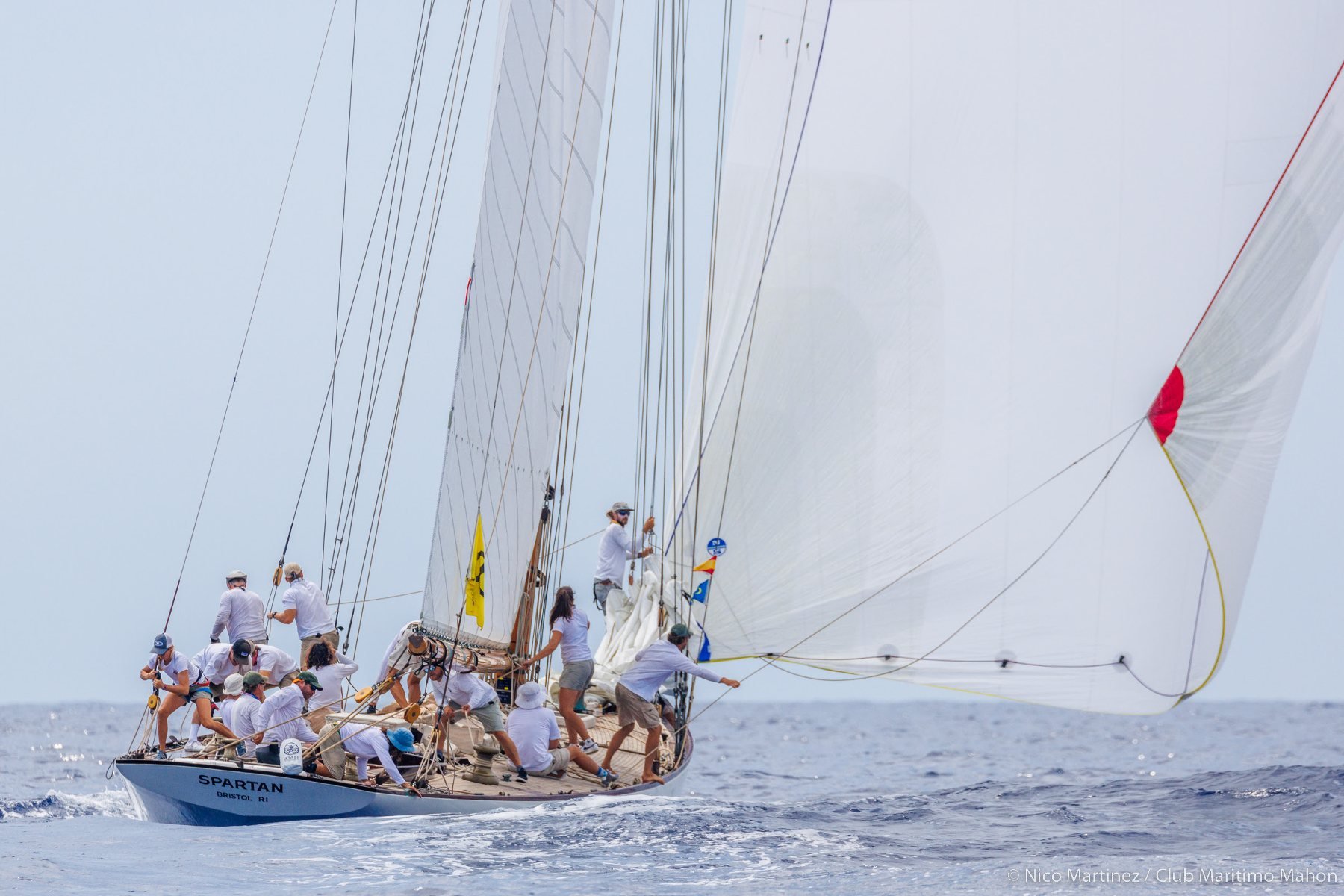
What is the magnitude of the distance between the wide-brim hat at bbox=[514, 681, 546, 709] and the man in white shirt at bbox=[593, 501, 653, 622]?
6.78ft

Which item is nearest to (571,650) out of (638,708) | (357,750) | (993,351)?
(638,708)

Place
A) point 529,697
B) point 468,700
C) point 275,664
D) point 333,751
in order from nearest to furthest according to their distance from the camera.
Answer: point 333,751 < point 529,697 < point 468,700 < point 275,664

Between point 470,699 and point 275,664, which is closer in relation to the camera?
point 470,699

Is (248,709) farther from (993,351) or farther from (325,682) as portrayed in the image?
(993,351)

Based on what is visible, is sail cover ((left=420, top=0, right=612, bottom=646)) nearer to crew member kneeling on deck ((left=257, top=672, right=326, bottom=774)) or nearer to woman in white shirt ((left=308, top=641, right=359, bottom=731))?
woman in white shirt ((left=308, top=641, right=359, bottom=731))

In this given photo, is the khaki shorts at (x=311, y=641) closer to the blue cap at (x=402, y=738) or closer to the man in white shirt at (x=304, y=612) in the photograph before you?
the man in white shirt at (x=304, y=612)

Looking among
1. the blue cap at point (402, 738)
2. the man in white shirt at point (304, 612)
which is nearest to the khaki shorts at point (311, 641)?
the man in white shirt at point (304, 612)

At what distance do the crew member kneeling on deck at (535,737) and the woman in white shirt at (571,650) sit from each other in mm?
756

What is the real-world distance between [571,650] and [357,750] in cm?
254

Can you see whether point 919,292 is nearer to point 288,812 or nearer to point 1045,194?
point 1045,194

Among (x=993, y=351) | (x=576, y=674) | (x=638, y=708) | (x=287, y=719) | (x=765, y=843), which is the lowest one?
(x=765, y=843)

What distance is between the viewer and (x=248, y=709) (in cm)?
1329

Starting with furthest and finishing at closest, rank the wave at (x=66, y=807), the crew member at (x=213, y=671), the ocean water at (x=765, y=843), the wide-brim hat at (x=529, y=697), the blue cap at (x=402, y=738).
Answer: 1. the wave at (x=66, y=807)
2. the crew member at (x=213, y=671)
3. the wide-brim hat at (x=529, y=697)
4. the blue cap at (x=402, y=738)
5. the ocean water at (x=765, y=843)

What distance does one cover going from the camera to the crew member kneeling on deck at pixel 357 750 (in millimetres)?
12664
